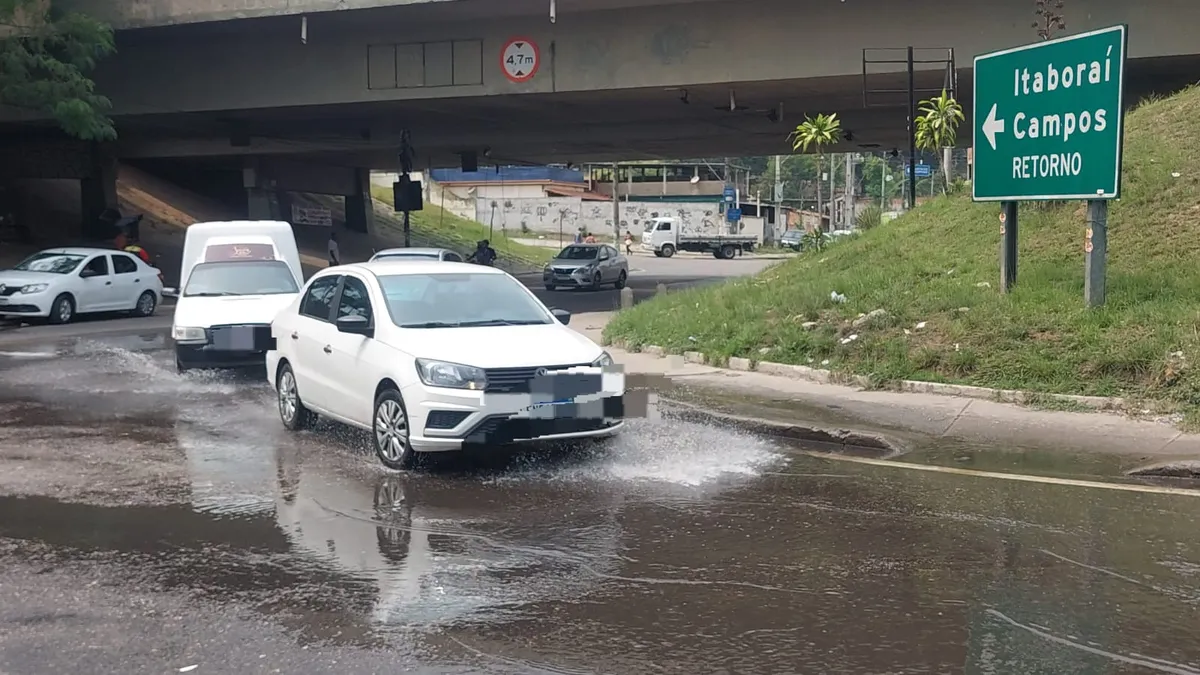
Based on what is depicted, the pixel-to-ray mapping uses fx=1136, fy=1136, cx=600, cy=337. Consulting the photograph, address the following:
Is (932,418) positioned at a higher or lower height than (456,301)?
lower

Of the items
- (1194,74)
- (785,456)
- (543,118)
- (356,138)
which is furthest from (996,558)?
(356,138)

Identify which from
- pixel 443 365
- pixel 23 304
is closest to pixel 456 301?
pixel 443 365

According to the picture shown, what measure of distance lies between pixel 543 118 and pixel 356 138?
21.8 feet

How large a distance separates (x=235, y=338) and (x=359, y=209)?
40.4m

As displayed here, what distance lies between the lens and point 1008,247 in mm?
13289

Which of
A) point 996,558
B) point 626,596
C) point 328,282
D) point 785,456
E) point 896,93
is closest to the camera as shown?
point 626,596

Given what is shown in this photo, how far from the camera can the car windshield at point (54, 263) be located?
74.6 ft

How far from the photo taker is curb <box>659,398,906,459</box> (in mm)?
9609

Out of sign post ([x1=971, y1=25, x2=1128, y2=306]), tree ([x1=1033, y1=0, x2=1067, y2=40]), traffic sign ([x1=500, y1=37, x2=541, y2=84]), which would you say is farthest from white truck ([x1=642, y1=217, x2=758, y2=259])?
sign post ([x1=971, y1=25, x2=1128, y2=306])

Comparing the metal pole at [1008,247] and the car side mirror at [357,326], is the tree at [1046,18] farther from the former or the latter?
the car side mirror at [357,326]

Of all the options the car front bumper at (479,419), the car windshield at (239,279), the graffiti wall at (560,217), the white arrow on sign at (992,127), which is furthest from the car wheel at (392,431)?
the graffiti wall at (560,217)

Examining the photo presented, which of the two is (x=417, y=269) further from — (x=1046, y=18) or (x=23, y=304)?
(x=23, y=304)

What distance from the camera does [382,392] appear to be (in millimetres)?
8797

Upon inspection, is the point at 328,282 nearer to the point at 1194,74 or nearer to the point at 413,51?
the point at 413,51
